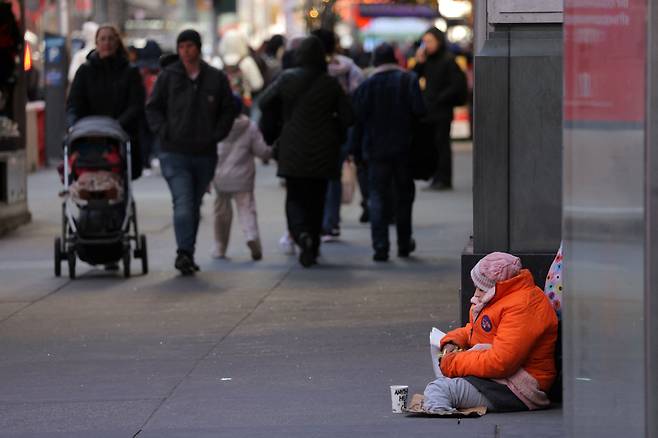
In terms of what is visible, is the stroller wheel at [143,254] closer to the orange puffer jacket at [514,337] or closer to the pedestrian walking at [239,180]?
the pedestrian walking at [239,180]

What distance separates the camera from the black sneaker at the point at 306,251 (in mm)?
12352

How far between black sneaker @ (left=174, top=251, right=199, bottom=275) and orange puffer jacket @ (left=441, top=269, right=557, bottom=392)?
5.21 metres

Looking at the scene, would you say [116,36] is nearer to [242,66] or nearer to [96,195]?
[96,195]

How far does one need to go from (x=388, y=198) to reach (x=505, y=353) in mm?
6417

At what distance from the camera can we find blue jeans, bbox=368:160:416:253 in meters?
12.8

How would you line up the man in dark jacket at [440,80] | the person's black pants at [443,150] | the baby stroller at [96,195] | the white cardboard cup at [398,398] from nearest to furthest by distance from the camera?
the white cardboard cup at [398,398] < the baby stroller at [96,195] < the man in dark jacket at [440,80] < the person's black pants at [443,150]

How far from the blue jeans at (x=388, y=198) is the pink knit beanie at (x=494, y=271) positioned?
19.6ft

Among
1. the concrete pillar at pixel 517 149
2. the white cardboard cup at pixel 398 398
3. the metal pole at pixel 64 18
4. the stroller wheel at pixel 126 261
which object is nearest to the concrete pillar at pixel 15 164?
the stroller wheel at pixel 126 261

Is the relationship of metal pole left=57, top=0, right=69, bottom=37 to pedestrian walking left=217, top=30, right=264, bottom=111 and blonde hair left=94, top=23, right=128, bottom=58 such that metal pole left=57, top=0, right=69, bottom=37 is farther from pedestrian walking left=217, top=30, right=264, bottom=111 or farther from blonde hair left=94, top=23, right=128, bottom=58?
blonde hair left=94, top=23, right=128, bottom=58

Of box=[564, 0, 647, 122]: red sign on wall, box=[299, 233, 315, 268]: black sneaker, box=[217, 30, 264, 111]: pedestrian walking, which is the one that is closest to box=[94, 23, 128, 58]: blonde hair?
box=[299, 233, 315, 268]: black sneaker

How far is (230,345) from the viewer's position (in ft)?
28.7

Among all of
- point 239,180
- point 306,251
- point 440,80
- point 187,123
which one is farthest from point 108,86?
point 440,80

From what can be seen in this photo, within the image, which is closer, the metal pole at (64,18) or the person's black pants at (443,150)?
the person's black pants at (443,150)

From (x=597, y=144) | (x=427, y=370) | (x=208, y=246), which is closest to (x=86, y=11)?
(x=208, y=246)
